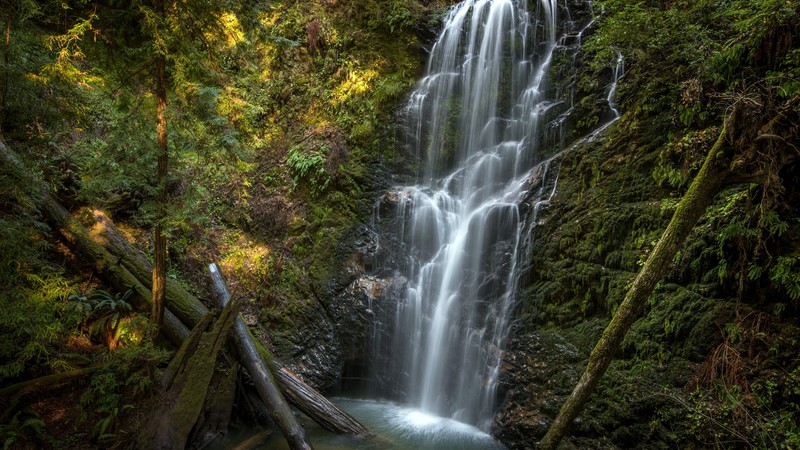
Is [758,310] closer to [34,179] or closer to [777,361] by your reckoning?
[777,361]

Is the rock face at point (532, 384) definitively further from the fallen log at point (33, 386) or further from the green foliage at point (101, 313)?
the green foliage at point (101, 313)

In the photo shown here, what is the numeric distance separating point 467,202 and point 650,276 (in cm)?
477

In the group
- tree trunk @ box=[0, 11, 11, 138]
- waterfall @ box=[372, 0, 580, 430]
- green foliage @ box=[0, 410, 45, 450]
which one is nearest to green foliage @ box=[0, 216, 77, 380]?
green foliage @ box=[0, 410, 45, 450]

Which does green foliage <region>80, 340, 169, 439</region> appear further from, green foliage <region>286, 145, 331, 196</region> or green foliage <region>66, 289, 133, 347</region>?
green foliage <region>286, 145, 331, 196</region>

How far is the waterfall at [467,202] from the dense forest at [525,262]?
48 centimetres

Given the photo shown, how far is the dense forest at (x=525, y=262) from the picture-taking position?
414cm

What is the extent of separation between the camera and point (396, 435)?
6.20 meters

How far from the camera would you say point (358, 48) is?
11406 mm

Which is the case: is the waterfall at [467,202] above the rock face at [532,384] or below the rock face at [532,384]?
above

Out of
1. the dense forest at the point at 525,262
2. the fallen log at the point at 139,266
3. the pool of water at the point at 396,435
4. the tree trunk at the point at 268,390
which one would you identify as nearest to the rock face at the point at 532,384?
the dense forest at the point at 525,262

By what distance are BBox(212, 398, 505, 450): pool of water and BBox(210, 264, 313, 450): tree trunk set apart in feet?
1.76

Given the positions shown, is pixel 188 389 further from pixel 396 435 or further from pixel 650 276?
pixel 650 276

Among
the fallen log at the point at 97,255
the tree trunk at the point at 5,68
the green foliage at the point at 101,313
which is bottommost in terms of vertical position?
the green foliage at the point at 101,313

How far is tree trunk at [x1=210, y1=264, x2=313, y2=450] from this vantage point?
16.7 feet
